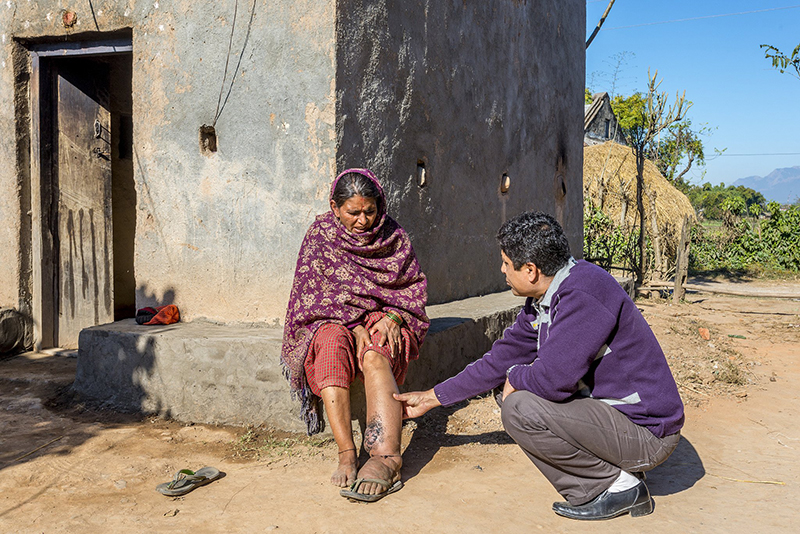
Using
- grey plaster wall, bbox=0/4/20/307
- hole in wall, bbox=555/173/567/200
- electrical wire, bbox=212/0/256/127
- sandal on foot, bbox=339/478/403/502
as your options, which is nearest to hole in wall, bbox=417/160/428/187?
electrical wire, bbox=212/0/256/127

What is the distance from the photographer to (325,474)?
280cm

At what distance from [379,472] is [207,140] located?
2.32 metres

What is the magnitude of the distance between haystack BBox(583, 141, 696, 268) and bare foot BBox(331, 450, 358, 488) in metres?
11.4

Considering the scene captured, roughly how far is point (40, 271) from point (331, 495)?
325cm

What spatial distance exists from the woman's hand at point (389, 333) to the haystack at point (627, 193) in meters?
10.9

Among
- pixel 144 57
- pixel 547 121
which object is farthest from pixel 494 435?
pixel 547 121

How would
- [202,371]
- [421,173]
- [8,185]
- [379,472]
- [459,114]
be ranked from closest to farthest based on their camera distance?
[379,472]
[202,371]
[421,173]
[8,185]
[459,114]

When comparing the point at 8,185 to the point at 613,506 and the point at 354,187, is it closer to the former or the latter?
the point at 354,187

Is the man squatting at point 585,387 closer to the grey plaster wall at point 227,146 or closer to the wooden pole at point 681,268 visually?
the grey plaster wall at point 227,146

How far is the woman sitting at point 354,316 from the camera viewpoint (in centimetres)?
272

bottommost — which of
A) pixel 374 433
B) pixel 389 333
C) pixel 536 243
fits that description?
pixel 374 433

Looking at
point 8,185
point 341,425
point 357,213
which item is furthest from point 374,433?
point 8,185

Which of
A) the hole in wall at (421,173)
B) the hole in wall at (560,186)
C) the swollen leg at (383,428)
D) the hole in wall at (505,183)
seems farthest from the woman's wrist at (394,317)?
the hole in wall at (560,186)

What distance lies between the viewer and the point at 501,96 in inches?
220
